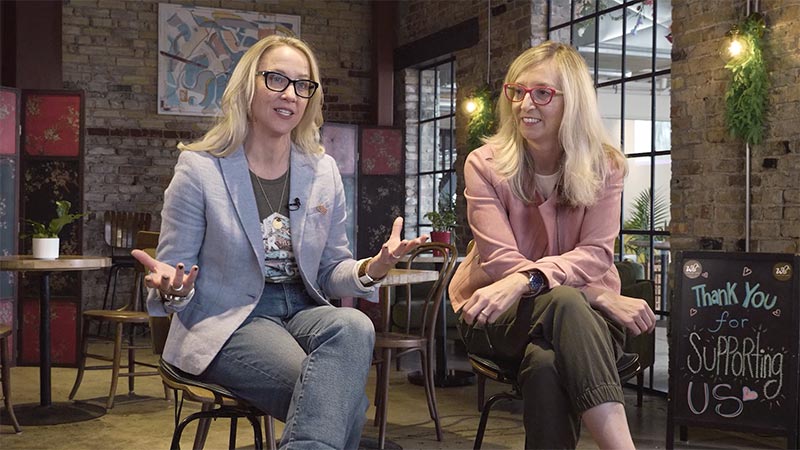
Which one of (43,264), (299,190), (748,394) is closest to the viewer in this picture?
(299,190)

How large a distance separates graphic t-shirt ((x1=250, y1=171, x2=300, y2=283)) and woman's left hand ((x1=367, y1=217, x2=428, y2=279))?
0.21 metres

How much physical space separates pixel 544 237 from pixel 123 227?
250 inches

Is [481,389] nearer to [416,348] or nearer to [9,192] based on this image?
[416,348]

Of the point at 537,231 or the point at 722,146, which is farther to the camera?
the point at 722,146

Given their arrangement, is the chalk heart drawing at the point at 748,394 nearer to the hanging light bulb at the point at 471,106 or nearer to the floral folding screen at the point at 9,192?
the hanging light bulb at the point at 471,106

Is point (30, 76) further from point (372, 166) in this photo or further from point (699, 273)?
point (699, 273)

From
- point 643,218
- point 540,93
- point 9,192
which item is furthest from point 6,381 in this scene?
point 643,218

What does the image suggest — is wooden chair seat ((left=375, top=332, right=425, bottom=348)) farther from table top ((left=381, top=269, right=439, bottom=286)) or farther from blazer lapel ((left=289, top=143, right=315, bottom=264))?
blazer lapel ((left=289, top=143, right=315, bottom=264))

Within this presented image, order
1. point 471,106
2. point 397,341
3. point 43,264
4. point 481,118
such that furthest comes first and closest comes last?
1. point 471,106
2. point 481,118
3. point 43,264
4. point 397,341

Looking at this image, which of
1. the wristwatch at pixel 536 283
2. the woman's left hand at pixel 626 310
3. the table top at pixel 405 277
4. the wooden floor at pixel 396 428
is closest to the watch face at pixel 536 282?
the wristwatch at pixel 536 283

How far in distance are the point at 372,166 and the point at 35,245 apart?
400cm

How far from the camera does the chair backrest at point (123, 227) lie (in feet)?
26.3

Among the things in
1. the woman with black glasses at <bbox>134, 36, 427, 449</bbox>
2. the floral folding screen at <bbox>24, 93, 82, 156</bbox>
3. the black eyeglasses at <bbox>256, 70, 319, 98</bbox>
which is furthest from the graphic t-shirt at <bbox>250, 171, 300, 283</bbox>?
the floral folding screen at <bbox>24, 93, 82, 156</bbox>

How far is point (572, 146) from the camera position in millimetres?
2342
